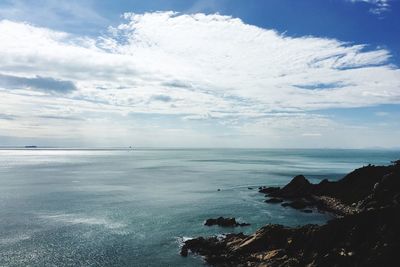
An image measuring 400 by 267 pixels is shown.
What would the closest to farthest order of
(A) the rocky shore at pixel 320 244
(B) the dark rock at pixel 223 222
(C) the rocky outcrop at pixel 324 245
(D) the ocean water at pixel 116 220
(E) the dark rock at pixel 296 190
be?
(C) the rocky outcrop at pixel 324 245 → (A) the rocky shore at pixel 320 244 → (D) the ocean water at pixel 116 220 → (B) the dark rock at pixel 223 222 → (E) the dark rock at pixel 296 190

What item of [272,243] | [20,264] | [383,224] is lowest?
[20,264]

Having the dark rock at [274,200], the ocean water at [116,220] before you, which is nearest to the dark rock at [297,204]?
the ocean water at [116,220]

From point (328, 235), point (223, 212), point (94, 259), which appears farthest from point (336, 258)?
point (223, 212)

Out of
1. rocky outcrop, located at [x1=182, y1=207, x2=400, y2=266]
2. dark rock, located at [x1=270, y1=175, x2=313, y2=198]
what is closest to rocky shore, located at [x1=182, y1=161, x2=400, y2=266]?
rocky outcrop, located at [x1=182, y1=207, x2=400, y2=266]

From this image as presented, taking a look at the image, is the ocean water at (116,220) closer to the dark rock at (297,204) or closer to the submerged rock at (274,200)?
the dark rock at (297,204)

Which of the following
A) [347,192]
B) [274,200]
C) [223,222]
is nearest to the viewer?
[223,222]

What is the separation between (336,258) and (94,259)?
3715 cm

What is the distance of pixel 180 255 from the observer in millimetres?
59094

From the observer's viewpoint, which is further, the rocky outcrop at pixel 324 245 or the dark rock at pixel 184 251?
the dark rock at pixel 184 251

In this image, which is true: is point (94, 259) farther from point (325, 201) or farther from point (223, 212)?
point (325, 201)

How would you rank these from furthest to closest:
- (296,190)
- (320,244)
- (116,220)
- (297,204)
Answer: (296,190) → (297,204) → (116,220) → (320,244)

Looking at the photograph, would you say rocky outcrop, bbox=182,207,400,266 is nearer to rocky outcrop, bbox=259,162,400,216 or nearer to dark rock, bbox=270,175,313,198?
rocky outcrop, bbox=259,162,400,216

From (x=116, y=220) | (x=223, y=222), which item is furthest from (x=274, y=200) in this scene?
(x=116, y=220)

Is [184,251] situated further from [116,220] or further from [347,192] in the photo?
[347,192]
